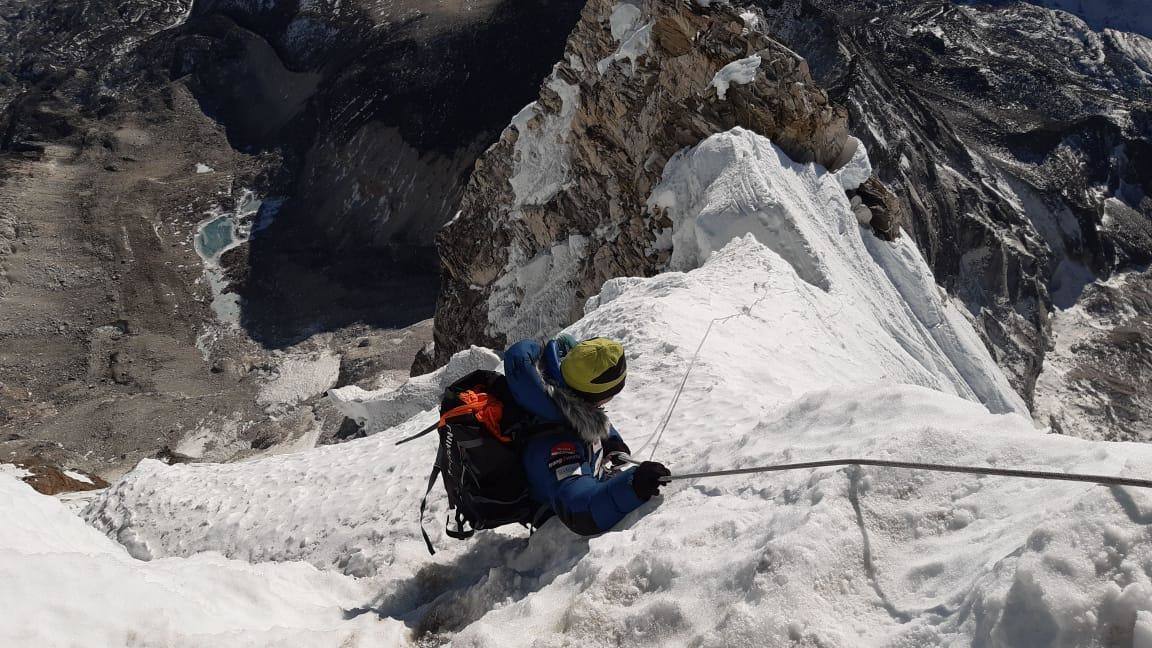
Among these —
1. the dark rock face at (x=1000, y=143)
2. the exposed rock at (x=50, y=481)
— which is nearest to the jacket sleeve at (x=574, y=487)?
the exposed rock at (x=50, y=481)

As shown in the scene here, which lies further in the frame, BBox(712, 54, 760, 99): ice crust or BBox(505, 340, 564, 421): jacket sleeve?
BBox(712, 54, 760, 99): ice crust

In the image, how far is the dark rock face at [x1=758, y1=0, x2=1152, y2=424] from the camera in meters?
30.7

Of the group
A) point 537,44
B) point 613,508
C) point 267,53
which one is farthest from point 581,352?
point 267,53

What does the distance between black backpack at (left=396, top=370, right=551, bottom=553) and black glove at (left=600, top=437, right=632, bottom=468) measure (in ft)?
2.09

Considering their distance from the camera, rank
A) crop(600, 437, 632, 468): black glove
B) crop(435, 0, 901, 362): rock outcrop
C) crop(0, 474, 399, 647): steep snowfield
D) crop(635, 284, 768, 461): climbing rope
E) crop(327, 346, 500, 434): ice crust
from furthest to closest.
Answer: crop(327, 346, 500, 434): ice crust → crop(435, 0, 901, 362): rock outcrop → crop(635, 284, 768, 461): climbing rope → crop(600, 437, 632, 468): black glove → crop(0, 474, 399, 647): steep snowfield

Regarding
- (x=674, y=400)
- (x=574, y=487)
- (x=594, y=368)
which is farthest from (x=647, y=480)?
(x=674, y=400)

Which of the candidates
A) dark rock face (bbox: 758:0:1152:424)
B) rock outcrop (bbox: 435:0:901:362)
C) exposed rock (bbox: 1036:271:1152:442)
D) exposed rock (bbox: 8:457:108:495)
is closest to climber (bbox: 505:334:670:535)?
exposed rock (bbox: 8:457:108:495)

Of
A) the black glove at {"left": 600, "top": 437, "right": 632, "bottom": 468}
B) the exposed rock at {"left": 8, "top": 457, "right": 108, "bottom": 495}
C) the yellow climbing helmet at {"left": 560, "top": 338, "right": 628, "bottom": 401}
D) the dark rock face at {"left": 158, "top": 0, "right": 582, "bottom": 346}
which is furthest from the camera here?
the dark rock face at {"left": 158, "top": 0, "right": 582, "bottom": 346}

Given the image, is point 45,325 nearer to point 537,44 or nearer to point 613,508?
point 537,44

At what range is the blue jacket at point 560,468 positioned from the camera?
4.48 metres

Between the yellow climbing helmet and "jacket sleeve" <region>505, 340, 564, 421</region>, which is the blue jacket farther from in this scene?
the yellow climbing helmet

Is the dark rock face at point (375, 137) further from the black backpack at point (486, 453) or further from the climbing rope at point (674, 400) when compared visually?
the black backpack at point (486, 453)

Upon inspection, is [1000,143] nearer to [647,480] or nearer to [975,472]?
[647,480]

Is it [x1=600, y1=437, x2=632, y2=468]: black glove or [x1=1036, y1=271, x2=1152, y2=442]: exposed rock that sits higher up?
[x1=600, y1=437, x2=632, y2=468]: black glove
